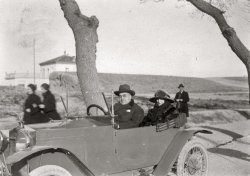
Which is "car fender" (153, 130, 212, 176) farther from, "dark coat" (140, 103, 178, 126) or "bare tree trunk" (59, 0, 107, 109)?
"bare tree trunk" (59, 0, 107, 109)

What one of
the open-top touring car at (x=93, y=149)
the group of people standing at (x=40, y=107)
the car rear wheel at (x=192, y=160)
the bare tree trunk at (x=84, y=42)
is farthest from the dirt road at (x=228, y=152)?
the group of people standing at (x=40, y=107)

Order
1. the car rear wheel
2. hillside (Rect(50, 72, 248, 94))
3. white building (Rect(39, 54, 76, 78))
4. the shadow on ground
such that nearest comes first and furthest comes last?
the car rear wheel, the shadow on ground, hillside (Rect(50, 72, 248, 94)), white building (Rect(39, 54, 76, 78))

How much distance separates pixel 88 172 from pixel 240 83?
145ft

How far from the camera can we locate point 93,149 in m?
4.25

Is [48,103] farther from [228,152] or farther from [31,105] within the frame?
[228,152]

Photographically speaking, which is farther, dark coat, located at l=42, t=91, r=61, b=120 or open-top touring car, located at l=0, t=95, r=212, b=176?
dark coat, located at l=42, t=91, r=61, b=120

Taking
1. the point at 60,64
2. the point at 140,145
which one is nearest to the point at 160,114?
the point at 140,145

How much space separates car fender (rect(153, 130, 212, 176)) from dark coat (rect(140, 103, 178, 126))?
12.5 inches

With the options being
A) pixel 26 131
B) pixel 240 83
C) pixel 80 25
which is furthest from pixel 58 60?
pixel 26 131

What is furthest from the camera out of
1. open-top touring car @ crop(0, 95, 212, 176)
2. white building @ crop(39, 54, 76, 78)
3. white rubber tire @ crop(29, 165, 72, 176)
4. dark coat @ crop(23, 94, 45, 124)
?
white building @ crop(39, 54, 76, 78)

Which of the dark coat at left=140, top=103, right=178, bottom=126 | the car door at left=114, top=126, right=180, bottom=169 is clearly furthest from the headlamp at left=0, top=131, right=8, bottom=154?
the dark coat at left=140, top=103, right=178, bottom=126

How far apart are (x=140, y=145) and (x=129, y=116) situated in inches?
22.5

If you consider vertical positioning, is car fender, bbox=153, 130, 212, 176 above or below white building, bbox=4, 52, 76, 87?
below

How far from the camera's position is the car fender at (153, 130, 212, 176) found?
4996mm
